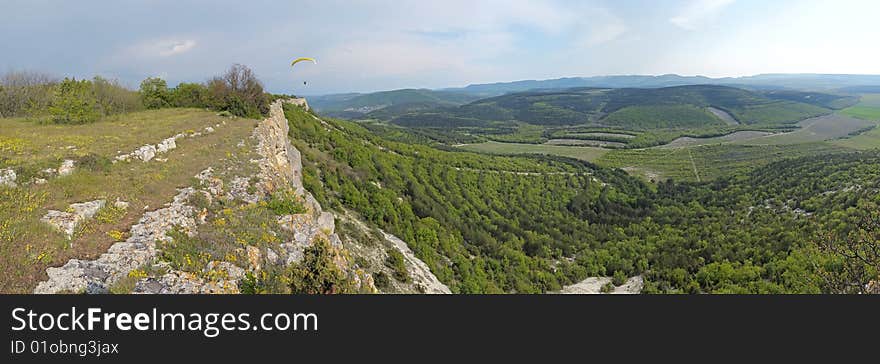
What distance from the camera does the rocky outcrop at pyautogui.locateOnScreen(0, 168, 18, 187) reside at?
13.2 meters

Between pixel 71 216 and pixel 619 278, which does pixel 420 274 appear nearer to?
pixel 71 216

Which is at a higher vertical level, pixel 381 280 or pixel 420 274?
pixel 381 280

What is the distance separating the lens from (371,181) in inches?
1703

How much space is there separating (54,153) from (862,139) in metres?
246

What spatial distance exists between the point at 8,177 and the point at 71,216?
4.97m

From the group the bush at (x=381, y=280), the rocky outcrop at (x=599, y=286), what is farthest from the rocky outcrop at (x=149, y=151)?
the rocky outcrop at (x=599, y=286)

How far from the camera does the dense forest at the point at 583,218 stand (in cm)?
3469

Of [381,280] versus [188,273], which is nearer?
[188,273]

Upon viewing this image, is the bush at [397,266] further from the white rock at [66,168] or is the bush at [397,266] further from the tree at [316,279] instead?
the white rock at [66,168]

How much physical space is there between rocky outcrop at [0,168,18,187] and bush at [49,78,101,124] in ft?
55.4

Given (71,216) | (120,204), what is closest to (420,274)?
(120,204)

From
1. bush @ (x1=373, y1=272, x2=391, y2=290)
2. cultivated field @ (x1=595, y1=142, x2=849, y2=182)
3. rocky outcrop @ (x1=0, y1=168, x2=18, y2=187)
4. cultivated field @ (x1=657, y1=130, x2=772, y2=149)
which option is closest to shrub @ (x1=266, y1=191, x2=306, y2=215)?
bush @ (x1=373, y1=272, x2=391, y2=290)

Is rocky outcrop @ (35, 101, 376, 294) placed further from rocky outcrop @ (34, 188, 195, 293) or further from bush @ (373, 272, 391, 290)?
bush @ (373, 272, 391, 290)

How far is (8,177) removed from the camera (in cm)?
1353
